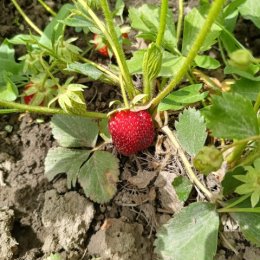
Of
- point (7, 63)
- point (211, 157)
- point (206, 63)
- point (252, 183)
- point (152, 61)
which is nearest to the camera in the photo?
point (211, 157)

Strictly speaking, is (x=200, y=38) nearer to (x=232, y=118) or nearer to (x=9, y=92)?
(x=232, y=118)

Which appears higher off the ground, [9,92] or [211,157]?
[211,157]

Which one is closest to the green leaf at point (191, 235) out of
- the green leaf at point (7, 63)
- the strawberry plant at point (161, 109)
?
the strawberry plant at point (161, 109)

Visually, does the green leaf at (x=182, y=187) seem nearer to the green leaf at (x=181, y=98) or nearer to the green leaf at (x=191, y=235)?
the green leaf at (x=191, y=235)

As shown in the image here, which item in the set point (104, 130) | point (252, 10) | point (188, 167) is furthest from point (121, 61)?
point (252, 10)

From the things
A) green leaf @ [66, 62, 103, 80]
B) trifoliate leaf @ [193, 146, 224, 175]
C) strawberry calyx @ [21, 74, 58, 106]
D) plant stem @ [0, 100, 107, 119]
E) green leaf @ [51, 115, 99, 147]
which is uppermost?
trifoliate leaf @ [193, 146, 224, 175]

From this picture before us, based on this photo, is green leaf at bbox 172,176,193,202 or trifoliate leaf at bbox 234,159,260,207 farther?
green leaf at bbox 172,176,193,202

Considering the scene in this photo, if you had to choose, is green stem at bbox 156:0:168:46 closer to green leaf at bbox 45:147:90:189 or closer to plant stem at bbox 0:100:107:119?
plant stem at bbox 0:100:107:119

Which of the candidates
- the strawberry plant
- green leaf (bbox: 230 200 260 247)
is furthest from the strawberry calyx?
green leaf (bbox: 230 200 260 247)
